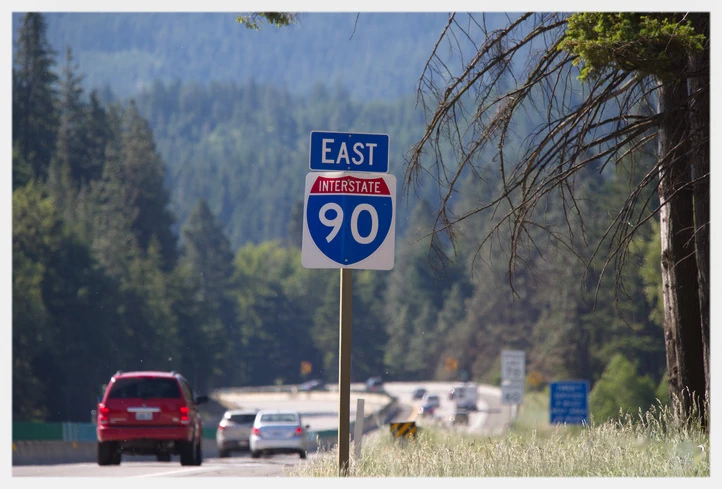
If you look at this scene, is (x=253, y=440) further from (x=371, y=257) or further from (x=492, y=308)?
(x=492, y=308)

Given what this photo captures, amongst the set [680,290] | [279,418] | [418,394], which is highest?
[680,290]

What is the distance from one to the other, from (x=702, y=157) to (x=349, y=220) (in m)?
4.73

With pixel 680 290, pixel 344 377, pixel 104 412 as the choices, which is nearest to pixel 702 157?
pixel 680 290

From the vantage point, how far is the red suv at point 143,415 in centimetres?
1947

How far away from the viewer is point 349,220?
34.8 feet

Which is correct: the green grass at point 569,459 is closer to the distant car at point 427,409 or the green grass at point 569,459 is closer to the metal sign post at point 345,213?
the metal sign post at point 345,213

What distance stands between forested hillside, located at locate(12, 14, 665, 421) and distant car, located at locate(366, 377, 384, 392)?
9.06ft

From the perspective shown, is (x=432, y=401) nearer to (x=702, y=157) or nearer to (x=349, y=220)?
(x=702, y=157)

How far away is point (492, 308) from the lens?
453 ft

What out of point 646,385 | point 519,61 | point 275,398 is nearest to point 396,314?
point 275,398

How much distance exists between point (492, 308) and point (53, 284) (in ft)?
217

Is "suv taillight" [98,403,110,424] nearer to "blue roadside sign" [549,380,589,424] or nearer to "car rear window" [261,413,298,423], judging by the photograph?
"car rear window" [261,413,298,423]

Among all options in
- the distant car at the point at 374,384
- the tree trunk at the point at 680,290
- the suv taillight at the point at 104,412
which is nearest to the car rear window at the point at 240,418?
the suv taillight at the point at 104,412

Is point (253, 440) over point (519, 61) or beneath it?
beneath
